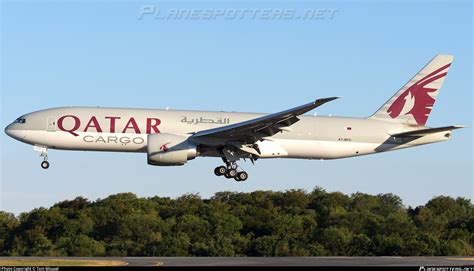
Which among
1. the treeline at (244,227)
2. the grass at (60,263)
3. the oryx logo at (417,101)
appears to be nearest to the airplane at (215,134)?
the oryx logo at (417,101)

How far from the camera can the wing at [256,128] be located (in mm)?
54375

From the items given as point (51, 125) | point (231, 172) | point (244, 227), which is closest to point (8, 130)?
point (51, 125)

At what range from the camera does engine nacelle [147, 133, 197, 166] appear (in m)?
55.6

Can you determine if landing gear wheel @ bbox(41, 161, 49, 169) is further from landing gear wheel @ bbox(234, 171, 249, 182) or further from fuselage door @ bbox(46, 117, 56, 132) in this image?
landing gear wheel @ bbox(234, 171, 249, 182)

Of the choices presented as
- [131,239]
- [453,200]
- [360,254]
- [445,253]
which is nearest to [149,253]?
[131,239]

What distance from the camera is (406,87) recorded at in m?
64.9

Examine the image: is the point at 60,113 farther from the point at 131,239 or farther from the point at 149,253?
the point at 131,239

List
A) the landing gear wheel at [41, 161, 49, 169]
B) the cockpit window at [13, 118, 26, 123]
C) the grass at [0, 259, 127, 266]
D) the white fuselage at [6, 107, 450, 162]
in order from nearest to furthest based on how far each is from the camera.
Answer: the grass at [0, 259, 127, 266] → the white fuselage at [6, 107, 450, 162] → the landing gear wheel at [41, 161, 49, 169] → the cockpit window at [13, 118, 26, 123]

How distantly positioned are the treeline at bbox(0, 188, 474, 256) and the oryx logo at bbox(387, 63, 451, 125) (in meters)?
10.3

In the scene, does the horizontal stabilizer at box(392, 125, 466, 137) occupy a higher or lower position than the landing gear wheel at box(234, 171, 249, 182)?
higher

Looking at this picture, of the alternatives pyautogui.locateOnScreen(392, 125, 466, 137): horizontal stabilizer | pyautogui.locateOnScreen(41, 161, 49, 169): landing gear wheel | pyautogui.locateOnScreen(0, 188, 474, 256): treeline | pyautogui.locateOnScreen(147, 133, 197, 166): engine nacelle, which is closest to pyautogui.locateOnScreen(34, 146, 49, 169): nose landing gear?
pyautogui.locateOnScreen(41, 161, 49, 169): landing gear wheel

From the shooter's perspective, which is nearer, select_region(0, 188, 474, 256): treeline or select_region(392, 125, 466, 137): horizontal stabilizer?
select_region(392, 125, 466, 137): horizontal stabilizer

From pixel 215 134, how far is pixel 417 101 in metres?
15.3

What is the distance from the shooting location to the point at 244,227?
82.6m
